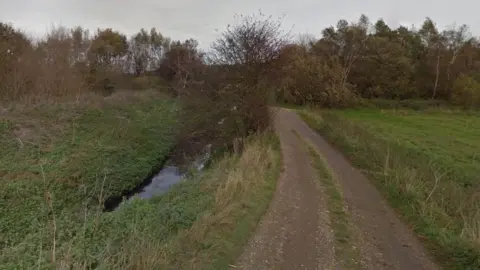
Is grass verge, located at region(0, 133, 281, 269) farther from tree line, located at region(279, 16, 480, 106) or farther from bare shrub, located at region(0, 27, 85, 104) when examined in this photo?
tree line, located at region(279, 16, 480, 106)

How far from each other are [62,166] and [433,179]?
563 inches

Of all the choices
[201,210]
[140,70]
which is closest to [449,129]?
[201,210]

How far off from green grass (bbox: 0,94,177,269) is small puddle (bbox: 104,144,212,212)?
37cm

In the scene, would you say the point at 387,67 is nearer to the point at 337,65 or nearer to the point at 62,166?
the point at 337,65

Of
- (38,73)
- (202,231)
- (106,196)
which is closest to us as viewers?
(202,231)

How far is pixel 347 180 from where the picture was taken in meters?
11.6

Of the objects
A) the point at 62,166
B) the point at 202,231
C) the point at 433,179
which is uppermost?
the point at 433,179

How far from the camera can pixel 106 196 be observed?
1230 cm

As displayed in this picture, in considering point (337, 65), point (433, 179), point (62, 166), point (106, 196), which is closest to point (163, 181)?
point (106, 196)

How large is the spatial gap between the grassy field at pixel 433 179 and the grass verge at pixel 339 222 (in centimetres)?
155

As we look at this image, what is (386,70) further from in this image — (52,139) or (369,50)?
(52,139)

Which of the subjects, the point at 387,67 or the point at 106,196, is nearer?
the point at 106,196

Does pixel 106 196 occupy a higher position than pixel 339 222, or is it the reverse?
pixel 339 222

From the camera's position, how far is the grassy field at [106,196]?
5.68 metres
